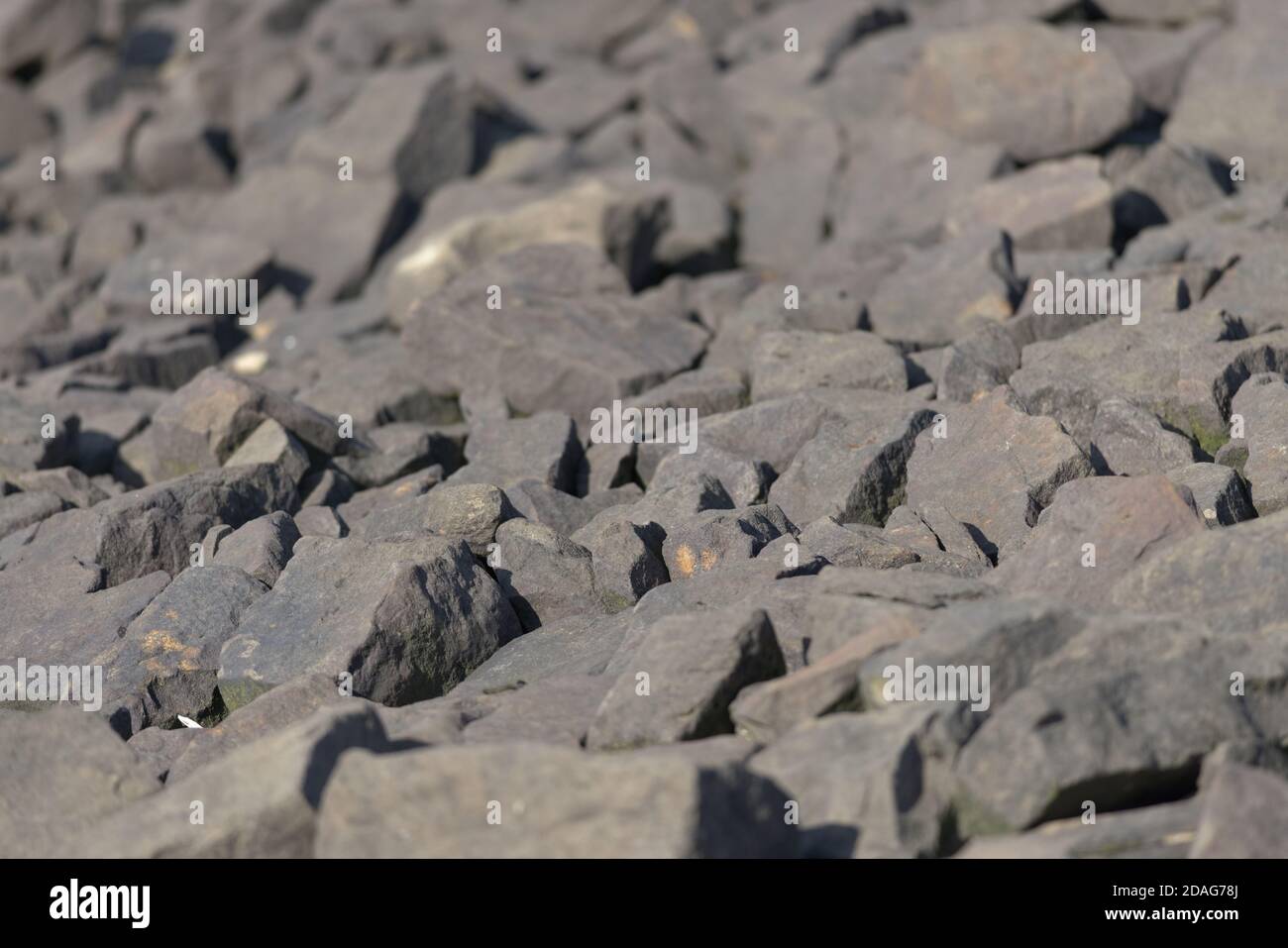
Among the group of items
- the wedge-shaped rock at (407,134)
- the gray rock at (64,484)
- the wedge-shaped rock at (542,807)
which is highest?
the wedge-shaped rock at (407,134)

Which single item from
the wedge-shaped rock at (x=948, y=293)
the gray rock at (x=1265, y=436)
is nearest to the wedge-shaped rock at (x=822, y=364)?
the wedge-shaped rock at (x=948, y=293)

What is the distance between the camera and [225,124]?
51.9 ft

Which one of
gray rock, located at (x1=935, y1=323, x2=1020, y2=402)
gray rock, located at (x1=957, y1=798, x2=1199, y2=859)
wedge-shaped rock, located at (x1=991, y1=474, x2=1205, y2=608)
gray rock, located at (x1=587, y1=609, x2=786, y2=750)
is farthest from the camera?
gray rock, located at (x1=935, y1=323, x2=1020, y2=402)

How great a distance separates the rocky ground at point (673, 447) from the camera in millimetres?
4211

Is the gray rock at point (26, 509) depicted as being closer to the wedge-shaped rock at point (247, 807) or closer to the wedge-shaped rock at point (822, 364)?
the wedge-shaped rock at point (247, 807)

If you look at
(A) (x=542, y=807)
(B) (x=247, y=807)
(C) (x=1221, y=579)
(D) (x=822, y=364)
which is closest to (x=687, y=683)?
(A) (x=542, y=807)

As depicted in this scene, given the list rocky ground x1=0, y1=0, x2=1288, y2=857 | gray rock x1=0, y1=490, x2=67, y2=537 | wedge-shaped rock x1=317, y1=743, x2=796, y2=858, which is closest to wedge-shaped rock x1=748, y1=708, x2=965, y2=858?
rocky ground x1=0, y1=0, x2=1288, y2=857

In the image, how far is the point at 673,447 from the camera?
757cm

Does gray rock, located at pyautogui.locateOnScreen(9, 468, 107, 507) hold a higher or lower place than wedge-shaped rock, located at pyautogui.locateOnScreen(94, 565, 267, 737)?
higher

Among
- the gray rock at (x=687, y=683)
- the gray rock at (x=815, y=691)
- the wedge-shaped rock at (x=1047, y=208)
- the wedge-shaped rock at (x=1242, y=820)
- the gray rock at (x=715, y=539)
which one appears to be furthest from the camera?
the wedge-shaped rock at (x=1047, y=208)

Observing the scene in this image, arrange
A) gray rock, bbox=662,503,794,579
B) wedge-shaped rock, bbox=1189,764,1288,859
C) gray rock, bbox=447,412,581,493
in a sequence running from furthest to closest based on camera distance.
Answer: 1. gray rock, bbox=447,412,581,493
2. gray rock, bbox=662,503,794,579
3. wedge-shaped rock, bbox=1189,764,1288,859

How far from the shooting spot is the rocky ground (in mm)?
4211

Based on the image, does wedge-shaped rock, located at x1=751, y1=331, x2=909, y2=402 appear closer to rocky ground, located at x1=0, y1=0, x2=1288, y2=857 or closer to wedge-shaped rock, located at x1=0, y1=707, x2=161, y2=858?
rocky ground, located at x1=0, y1=0, x2=1288, y2=857

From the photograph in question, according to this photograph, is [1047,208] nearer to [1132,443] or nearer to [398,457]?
[1132,443]
